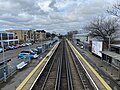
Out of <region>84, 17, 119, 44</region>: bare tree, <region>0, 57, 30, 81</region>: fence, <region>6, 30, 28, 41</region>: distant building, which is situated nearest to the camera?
<region>0, 57, 30, 81</region>: fence

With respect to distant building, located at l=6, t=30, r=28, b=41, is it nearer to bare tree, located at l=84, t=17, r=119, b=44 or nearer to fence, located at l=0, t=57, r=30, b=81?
bare tree, located at l=84, t=17, r=119, b=44

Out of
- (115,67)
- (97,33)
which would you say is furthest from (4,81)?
(97,33)

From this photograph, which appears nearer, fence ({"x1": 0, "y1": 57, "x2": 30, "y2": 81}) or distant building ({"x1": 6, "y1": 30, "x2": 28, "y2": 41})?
fence ({"x1": 0, "y1": 57, "x2": 30, "y2": 81})

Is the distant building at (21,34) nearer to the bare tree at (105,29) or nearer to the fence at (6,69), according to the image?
the bare tree at (105,29)

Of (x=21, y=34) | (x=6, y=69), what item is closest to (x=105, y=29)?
(x=6, y=69)

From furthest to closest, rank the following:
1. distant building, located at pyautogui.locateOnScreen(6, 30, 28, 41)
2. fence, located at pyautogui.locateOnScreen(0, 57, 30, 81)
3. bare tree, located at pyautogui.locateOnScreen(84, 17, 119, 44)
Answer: distant building, located at pyautogui.locateOnScreen(6, 30, 28, 41), bare tree, located at pyautogui.locateOnScreen(84, 17, 119, 44), fence, located at pyautogui.locateOnScreen(0, 57, 30, 81)

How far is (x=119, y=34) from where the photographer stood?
54250 millimetres

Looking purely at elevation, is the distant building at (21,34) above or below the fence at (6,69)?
above

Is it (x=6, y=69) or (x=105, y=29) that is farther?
(x=105, y=29)

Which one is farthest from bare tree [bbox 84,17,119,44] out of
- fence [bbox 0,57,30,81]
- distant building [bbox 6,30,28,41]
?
distant building [bbox 6,30,28,41]

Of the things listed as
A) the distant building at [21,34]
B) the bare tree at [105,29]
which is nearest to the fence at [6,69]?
the bare tree at [105,29]

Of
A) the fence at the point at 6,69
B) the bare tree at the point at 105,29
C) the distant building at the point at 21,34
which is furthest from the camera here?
the distant building at the point at 21,34

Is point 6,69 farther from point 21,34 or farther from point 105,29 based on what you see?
point 21,34

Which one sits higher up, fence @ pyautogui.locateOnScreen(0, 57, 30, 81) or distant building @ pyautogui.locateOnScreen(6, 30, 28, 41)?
distant building @ pyautogui.locateOnScreen(6, 30, 28, 41)
